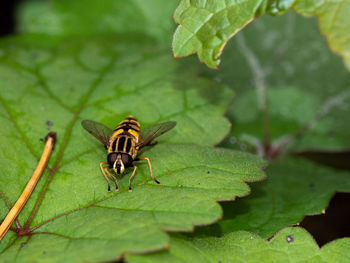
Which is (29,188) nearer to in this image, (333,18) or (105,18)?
(333,18)

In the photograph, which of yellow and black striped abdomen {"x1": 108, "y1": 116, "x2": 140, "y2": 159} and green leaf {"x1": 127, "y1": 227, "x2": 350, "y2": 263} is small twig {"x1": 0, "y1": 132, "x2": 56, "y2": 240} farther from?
green leaf {"x1": 127, "y1": 227, "x2": 350, "y2": 263}

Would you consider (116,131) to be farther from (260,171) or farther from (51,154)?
(260,171)

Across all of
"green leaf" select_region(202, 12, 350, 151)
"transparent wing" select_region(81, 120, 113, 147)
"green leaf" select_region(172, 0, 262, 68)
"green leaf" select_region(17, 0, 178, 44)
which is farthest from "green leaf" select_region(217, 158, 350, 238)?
"green leaf" select_region(17, 0, 178, 44)

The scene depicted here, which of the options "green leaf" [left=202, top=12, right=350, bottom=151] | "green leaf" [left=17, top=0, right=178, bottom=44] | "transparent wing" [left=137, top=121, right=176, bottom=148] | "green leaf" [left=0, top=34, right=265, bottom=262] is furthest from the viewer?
"green leaf" [left=17, top=0, right=178, bottom=44]

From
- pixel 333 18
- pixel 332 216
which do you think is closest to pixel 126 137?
pixel 333 18

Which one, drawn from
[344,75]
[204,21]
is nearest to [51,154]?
[204,21]
